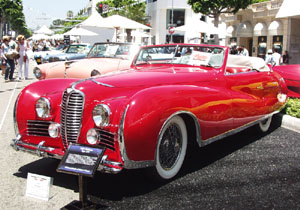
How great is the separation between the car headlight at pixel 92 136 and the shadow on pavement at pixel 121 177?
55 cm

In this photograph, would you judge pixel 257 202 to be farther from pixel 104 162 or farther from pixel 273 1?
pixel 273 1

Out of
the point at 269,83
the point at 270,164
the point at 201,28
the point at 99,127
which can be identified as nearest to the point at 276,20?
the point at 201,28

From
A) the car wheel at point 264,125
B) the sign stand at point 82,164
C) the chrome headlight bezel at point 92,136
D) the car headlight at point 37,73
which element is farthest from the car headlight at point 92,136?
the car headlight at point 37,73

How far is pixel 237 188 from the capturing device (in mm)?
3473

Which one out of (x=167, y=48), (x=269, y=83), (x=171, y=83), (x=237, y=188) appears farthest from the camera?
(x=269, y=83)

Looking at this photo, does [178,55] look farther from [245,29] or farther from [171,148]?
[245,29]

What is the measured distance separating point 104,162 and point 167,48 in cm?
246

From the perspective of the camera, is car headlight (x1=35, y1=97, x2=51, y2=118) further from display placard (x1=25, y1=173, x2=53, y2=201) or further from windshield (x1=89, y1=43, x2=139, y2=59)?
windshield (x1=89, y1=43, x2=139, y2=59)

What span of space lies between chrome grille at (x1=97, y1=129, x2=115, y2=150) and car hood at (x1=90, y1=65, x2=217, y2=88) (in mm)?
546

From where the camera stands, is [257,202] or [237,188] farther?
[237,188]

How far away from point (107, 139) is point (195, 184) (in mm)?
1093

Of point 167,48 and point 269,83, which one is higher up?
point 167,48

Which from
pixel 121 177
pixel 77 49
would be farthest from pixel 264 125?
pixel 77 49

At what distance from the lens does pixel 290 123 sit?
6.43 meters
